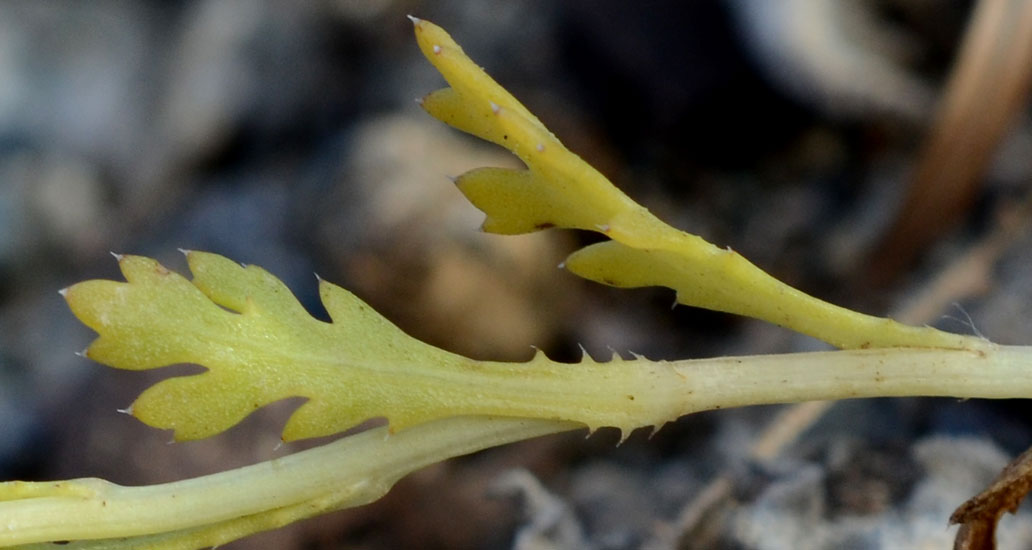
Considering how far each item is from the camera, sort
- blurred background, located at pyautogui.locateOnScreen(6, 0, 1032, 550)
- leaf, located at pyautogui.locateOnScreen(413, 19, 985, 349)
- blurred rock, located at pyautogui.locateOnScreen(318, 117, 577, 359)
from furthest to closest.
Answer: blurred rock, located at pyautogui.locateOnScreen(318, 117, 577, 359)
blurred background, located at pyautogui.locateOnScreen(6, 0, 1032, 550)
leaf, located at pyautogui.locateOnScreen(413, 19, 985, 349)

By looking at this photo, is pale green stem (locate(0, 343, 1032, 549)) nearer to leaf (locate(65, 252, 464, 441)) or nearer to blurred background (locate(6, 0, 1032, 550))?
leaf (locate(65, 252, 464, 441))

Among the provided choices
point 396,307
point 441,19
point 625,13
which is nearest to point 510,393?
point 396,307

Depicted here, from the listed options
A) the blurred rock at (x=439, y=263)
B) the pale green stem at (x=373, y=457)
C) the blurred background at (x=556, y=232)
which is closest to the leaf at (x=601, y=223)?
the pale green stem at (x=373, y=457)

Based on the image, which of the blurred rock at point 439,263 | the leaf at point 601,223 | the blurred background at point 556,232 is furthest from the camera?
the blurred rock at point 439,263

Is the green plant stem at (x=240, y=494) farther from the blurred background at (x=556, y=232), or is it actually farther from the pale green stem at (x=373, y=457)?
the blurred background at (x=556, y=232)

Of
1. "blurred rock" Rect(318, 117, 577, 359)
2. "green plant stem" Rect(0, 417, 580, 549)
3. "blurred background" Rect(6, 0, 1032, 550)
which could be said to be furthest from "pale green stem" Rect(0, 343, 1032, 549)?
"blurred rock" Rect(318, 117, 577, 359)

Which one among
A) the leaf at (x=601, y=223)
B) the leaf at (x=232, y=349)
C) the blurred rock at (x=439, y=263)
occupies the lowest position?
the blurred rock at (x=439, y=263)

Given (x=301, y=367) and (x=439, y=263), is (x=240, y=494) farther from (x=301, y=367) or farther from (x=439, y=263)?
(x=439, y=263)
